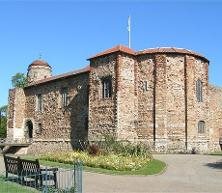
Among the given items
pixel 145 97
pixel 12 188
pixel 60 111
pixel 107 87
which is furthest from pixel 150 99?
pixel 12 188

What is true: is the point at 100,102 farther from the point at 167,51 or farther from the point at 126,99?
the point at 167,51

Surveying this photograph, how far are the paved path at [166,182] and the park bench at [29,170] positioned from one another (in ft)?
4.26

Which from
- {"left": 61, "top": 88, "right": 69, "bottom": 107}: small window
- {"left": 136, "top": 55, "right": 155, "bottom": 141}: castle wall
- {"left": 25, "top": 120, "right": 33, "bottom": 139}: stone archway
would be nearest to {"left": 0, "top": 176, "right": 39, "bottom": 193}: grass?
{"left": 136, "top": 55, "right": 155, "bottom": 141}: castle wall

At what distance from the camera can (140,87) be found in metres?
32.8

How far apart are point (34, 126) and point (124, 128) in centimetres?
1511

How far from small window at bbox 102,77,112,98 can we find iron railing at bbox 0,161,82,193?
1670 centimetres

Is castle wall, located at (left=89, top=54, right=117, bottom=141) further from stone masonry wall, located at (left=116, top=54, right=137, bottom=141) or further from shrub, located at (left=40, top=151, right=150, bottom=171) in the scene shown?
shrub, located at (left=40, top=151, right=150, bottom=171)

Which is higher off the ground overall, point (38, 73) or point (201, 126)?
point (38, 73)

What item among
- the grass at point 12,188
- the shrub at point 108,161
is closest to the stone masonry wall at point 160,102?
the shrub at point 108,161

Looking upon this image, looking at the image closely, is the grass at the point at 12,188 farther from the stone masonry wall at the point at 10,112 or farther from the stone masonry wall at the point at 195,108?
the stone masonry wall at the point at 10,112

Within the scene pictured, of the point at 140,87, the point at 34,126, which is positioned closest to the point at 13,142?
the point at 34,126

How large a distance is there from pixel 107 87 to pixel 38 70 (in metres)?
27.4

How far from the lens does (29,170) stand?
14266mm

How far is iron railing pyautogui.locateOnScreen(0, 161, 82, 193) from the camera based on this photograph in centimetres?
1209
